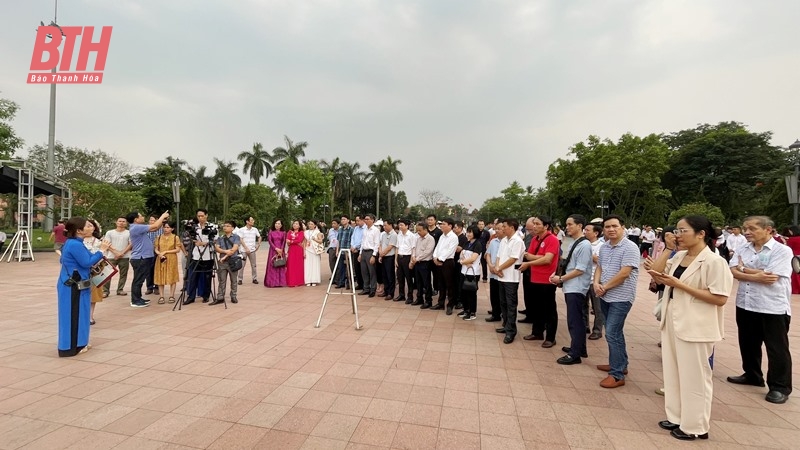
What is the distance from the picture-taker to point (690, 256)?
9.31 feet

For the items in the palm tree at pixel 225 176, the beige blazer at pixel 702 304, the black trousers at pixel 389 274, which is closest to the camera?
the beige blazer at pixel 702 304

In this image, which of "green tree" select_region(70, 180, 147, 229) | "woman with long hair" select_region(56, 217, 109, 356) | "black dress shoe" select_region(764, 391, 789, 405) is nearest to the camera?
"black dress shoe" select_region(764, 391, 789, 405)

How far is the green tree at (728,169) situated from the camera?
104ft

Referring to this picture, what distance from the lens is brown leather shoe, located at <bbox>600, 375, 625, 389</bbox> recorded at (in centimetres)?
352

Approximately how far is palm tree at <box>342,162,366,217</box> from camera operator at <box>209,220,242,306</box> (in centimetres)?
4125

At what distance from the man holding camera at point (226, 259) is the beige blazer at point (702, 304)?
6.76 metres

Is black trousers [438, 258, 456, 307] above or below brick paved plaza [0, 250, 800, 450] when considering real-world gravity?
above

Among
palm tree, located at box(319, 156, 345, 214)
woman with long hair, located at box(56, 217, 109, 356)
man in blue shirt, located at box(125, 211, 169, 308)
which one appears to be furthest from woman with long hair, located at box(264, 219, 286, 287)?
palm tree, located at box(319, 156, 345, 214)

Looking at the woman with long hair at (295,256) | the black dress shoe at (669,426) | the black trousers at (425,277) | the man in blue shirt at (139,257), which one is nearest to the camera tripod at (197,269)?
the man in blue shirt at (139,257)

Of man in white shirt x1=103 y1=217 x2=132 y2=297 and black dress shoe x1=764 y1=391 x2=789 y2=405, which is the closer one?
black dress shoe x1=764 y1=391 x2=789 y2=405

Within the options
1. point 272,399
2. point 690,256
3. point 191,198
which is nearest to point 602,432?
point 690,256

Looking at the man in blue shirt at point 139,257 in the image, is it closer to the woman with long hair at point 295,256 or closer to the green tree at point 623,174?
the woman with long hair at point 295,256

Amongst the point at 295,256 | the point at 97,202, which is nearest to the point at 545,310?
the point at 295,256

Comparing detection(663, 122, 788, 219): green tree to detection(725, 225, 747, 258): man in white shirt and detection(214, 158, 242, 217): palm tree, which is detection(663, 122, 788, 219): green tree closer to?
detection(725, 225, 747, 258): man in white shirt
